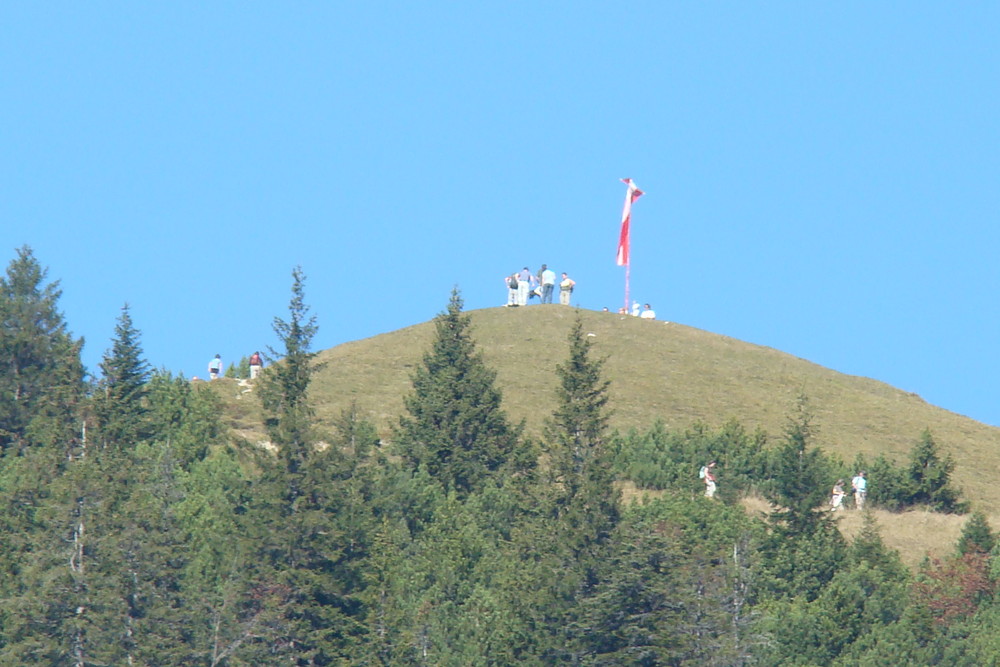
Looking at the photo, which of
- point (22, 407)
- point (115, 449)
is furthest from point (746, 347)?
point (115, 449)

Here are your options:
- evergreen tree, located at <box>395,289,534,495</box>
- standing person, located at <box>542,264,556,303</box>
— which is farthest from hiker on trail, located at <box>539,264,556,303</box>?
evergreen tree, located at <box>395,289,534,495</box>

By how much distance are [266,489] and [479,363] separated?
1662cm

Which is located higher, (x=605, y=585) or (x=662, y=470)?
(x=662, y=470)

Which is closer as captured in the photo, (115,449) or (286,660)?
(286,660)

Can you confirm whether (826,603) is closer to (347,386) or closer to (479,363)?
(479,363)

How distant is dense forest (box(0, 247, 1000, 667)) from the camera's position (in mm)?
46312

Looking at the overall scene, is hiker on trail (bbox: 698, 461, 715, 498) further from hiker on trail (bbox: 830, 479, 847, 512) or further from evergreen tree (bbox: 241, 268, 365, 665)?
evergreen tree (bbox: 241, 268, 365, 665)

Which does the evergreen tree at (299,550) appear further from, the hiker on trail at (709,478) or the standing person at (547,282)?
the standing person at (547,282)

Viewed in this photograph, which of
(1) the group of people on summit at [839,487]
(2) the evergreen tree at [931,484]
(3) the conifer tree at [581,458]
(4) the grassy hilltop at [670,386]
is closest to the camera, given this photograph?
(3) the conifer tree at [581,458]

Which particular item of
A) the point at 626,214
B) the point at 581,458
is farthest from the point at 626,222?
the point at 581,458

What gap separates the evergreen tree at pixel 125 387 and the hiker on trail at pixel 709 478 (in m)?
17.9

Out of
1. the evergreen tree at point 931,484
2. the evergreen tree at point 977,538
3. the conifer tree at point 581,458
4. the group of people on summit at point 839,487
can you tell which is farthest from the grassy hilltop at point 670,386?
the conifer tree at point 581,458

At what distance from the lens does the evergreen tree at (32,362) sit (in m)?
65.0

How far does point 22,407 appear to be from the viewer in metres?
68.0
